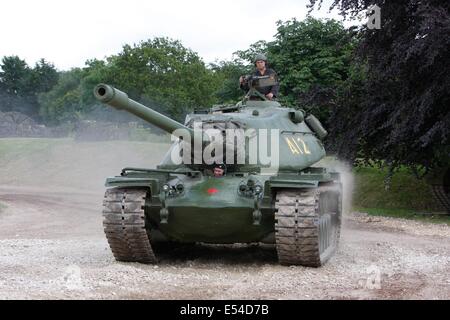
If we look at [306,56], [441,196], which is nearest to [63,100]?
[306,56]

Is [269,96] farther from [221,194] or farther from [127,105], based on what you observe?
[127,105]

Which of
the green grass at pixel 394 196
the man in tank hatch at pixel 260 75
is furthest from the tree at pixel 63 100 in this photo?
the man in tank hatch at pixel 260 75

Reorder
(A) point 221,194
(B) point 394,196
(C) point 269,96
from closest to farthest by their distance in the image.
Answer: (A) point 221,194
(C) point 269,96
(B) point 394,196

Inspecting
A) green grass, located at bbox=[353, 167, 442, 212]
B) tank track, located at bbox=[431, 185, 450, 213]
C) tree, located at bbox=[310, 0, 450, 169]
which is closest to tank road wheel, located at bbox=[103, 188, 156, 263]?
tree, located at bbox=[310, 0, 450, 169]

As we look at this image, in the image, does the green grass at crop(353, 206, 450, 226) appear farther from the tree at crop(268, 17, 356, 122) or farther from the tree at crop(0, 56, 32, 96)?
the tree at crop(0, 56, 32, 96)

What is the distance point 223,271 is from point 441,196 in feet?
40.6

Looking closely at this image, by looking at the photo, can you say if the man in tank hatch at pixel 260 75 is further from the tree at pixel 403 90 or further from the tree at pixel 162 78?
the tree at pixel 162 78

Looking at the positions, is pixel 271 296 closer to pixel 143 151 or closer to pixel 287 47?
pixel 143 151

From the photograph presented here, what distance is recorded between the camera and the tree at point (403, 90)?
→ 17.3 metres

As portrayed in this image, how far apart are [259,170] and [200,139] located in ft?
3.36

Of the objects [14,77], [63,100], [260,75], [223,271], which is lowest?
[223,271]

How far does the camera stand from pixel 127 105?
9.92 m

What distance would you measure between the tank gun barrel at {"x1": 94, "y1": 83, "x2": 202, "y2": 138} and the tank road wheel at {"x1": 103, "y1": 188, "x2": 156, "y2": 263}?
3.19 ft

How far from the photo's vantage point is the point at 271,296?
8.46 m
